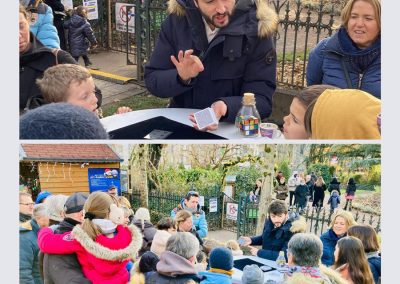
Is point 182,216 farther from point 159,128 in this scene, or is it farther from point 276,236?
point 159,128

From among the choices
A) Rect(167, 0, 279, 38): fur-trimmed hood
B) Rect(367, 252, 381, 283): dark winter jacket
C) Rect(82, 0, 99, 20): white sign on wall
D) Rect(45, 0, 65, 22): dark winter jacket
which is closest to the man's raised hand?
Rect(167, 0, 279, 38): fur-trimmed hood

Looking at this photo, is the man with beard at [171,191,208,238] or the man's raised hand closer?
the man with beard at [171,191,208,238]

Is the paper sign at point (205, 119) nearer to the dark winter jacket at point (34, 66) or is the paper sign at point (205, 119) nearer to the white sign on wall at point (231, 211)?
the dark winter jacket at point (34, 66)

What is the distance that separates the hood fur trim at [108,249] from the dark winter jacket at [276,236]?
0.33 meters

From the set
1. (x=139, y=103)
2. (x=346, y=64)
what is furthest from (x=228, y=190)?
(x=139, y=103)

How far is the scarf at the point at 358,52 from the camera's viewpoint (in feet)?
6.74

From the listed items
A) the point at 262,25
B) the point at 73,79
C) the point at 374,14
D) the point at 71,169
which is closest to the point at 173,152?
the point at 71,169

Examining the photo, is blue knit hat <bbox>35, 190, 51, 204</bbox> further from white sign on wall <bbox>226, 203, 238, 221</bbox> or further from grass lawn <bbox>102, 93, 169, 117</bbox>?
grass lawn <bbox>102, 93, 169, 117</bbox>

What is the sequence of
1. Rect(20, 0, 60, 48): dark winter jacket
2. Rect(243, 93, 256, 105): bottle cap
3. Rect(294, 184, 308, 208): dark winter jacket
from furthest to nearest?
Rect(20, 0, 60, 48): dark winter jacket, Rect(243, 93, 256, 105): bottle cap, Rect(294, 184, 308, 208): dark winter jacket

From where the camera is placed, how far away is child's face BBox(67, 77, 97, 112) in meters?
1.76

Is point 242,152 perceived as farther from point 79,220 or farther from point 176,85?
point 176,85

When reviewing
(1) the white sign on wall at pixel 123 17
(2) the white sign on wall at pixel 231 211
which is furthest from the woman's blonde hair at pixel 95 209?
(1) the white sign on wall at pixel 123 17

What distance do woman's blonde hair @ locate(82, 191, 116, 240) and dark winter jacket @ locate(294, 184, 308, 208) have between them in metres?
0.49

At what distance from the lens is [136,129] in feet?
6.79
